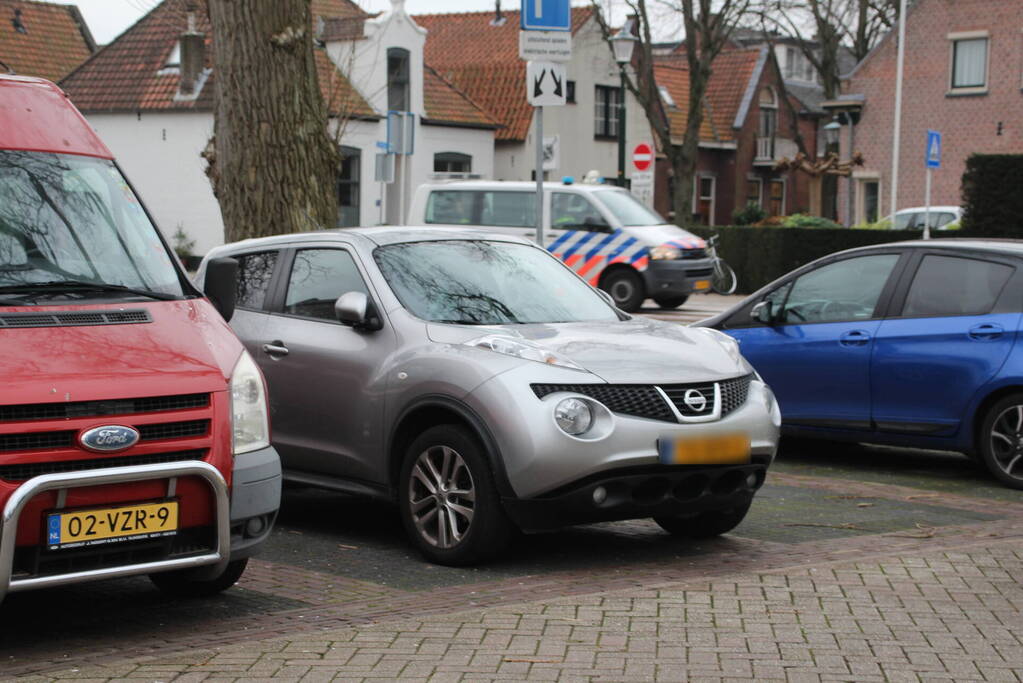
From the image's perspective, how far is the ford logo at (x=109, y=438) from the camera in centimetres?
520

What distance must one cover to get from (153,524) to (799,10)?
4215 centimetres

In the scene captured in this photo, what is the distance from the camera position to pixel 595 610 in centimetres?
607

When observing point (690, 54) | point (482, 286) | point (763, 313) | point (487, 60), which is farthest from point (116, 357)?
point (487, 60)

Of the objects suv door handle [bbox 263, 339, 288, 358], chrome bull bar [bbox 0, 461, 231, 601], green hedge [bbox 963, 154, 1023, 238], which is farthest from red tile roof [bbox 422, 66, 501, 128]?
chrome bull bar [bbox 0, 461, 231, 601]

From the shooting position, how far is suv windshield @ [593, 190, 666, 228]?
22.5 meters

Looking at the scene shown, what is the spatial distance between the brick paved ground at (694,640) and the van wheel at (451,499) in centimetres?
68

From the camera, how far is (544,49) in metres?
11.7

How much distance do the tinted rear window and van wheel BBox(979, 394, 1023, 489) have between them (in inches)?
25.5

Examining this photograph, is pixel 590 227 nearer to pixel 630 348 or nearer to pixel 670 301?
pixel 670 301

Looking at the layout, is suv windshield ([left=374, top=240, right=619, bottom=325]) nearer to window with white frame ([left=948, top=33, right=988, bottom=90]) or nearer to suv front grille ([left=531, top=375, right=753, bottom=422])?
suv front grille ([left=531, top=375, right=753, bottom=422])

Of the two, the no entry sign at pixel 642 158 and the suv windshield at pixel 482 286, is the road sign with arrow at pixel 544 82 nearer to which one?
the suv windshield at pixel 482 286

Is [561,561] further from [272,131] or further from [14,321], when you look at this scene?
[272,131]

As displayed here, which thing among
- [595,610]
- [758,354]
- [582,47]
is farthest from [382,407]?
[582,47]

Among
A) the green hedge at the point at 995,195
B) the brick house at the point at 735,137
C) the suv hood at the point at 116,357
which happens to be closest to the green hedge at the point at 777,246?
the green hedge at the point at 995,195
